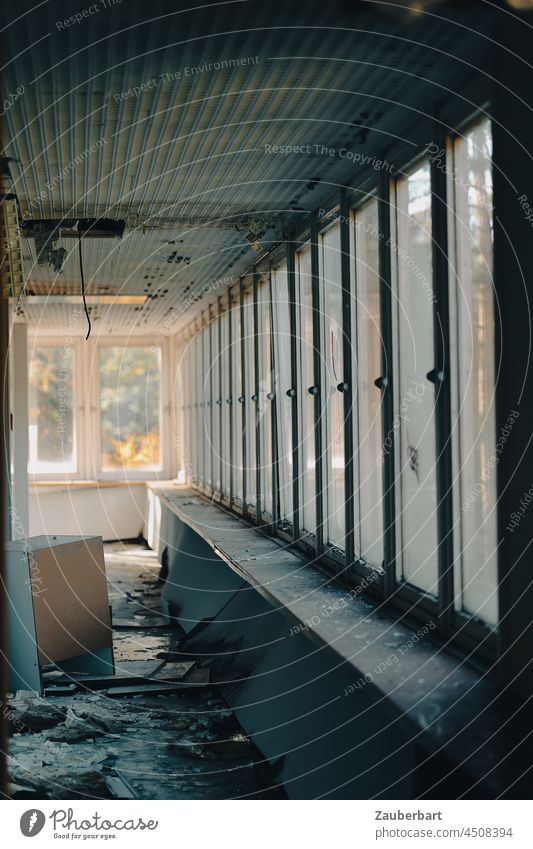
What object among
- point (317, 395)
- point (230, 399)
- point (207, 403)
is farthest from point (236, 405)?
point (317, 395)

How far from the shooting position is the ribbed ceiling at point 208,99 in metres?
2.22

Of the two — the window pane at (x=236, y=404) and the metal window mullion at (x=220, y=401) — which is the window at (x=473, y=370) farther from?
the metal window mullion at (x=220, y=401)

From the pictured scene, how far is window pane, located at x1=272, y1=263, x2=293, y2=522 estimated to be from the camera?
508 cm

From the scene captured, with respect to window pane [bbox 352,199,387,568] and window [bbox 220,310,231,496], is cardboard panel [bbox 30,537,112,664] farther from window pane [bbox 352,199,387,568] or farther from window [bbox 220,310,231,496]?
window [bbox 220,310,231,496]

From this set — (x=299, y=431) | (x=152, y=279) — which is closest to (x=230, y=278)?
(x=152, y=279)

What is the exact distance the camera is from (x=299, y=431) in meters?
4.73

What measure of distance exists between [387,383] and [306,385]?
1.53 m

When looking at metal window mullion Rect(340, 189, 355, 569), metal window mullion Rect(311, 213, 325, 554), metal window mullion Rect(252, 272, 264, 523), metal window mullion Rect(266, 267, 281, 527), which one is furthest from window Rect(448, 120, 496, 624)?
metal window mullion Rect(252, 272, 264, 523)

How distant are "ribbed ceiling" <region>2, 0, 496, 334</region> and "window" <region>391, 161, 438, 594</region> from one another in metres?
0.31

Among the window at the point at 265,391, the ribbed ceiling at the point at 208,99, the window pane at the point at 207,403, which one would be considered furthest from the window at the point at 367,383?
the window pane at the point at 207,403

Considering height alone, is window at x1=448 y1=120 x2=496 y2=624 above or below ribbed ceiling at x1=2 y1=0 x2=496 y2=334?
below

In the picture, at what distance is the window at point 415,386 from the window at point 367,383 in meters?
0.19
